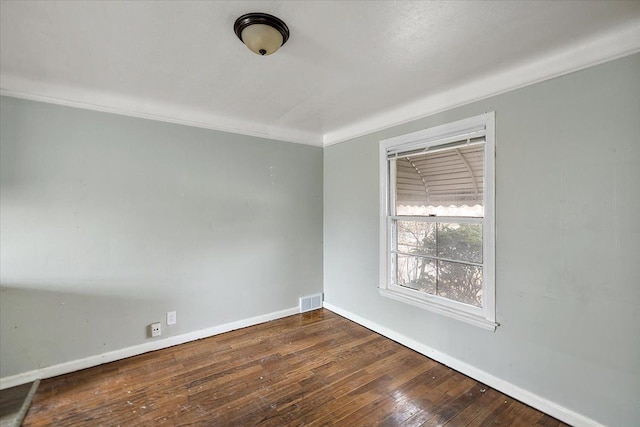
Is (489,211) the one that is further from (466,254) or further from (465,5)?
(465,5)

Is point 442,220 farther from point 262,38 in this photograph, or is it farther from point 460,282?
point 262,38

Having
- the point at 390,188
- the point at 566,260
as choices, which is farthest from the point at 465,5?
the point at 390,188

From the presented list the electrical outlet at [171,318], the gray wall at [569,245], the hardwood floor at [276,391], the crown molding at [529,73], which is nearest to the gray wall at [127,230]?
the electrical outlet at [171,318]

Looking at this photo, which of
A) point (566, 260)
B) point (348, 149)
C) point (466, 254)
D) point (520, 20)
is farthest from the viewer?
point (348, 149)

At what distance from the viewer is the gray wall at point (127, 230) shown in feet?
Result: 7.25

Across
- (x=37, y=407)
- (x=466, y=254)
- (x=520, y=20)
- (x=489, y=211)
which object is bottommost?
(x=37, y=407)

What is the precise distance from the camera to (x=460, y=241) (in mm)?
2482

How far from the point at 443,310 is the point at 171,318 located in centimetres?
255

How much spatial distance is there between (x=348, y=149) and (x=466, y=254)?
1.81 metres

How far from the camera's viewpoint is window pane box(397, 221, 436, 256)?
272 cm

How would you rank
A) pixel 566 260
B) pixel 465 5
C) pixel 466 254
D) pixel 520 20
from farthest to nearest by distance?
pixel 466 254 < pixel 566 260 < pixel 520 20 < pixel 465 5

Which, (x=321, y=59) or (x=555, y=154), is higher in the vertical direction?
(x=321, y=59)

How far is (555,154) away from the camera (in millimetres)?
1889

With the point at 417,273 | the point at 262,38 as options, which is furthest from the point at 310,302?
the point at 262,38
